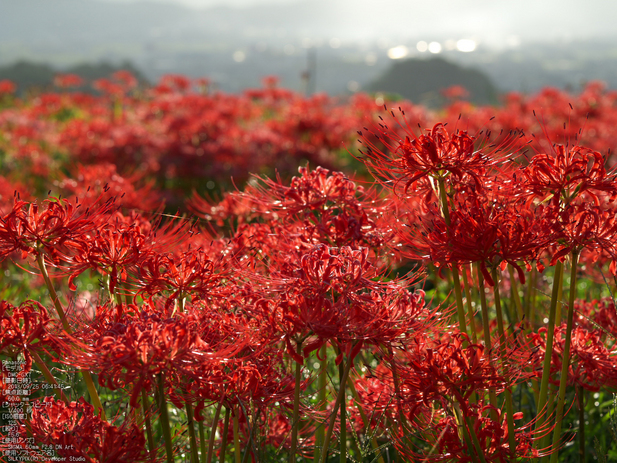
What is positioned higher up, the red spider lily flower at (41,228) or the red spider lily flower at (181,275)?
the red spider lily flower at (41,228)

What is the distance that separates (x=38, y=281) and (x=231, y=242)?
10.2 feet

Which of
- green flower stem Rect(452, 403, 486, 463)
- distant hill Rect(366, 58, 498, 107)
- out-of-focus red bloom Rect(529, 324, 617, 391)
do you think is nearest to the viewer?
green flower stem Rect(452, 403, 486, 463)

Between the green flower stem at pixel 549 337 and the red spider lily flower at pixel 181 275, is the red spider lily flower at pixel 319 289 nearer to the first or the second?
the red spider lily flower at pixel 181 275

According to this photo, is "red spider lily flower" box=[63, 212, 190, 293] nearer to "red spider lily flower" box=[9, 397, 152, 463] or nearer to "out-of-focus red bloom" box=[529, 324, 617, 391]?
"red spider lily flower" box=[9, 397, 152, 463]

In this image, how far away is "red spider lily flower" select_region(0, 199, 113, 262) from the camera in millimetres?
1350

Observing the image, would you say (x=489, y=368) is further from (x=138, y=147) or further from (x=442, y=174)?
(x=138, y=147)

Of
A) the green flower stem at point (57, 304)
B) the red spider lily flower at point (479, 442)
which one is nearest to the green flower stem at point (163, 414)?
the green flower stem at point (57, 304)

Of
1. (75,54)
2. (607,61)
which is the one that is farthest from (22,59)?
(607,61)

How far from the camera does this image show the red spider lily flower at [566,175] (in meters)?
1.37

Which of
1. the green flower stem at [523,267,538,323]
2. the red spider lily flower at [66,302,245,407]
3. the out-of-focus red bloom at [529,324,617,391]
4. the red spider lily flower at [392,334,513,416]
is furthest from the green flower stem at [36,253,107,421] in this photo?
the green flower stem at [523,267,538,323]

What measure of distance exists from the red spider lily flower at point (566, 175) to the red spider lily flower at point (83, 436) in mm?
1243

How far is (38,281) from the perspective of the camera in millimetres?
4180

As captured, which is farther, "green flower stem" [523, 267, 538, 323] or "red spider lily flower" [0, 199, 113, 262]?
"green flower stem" [523, 267, 538, 323]

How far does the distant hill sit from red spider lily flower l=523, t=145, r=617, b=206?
2608 cm
